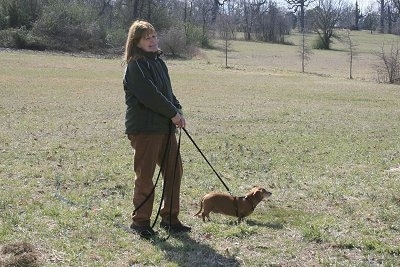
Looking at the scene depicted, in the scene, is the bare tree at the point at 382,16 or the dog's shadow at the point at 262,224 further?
the bare tree at the point at 382,16

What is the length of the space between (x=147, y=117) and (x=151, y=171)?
20.0 inches

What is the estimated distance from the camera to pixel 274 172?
8617mm

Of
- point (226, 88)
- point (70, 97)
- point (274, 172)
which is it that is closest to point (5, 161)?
point (274, 172)

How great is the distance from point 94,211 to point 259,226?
180 cm

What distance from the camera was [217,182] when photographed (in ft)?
25.1

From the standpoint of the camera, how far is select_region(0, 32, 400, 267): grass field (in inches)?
181

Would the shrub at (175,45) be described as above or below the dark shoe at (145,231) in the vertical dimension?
above

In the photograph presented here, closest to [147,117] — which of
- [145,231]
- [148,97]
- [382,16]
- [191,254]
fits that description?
[148,97]

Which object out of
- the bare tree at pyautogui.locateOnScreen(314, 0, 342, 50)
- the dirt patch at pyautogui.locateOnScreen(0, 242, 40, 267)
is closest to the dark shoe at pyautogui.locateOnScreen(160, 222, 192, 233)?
the dirt patch at pyautogui.locateOnScreen(0, 242, 40, 267)

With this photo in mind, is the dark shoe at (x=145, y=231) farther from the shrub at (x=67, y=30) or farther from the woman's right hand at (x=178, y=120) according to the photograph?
the shrub at (x=67, y=30)

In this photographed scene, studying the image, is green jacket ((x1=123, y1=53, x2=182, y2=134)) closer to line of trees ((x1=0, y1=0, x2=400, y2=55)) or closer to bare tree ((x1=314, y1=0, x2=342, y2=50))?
line of trees ((x1=0, y1=0, x2=400, y2=55))

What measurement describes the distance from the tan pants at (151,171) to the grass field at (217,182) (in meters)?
0.23

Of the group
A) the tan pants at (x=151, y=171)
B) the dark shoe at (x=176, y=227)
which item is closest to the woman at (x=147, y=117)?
the tan pants at (x=151, y=171)

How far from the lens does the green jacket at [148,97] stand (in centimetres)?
460
